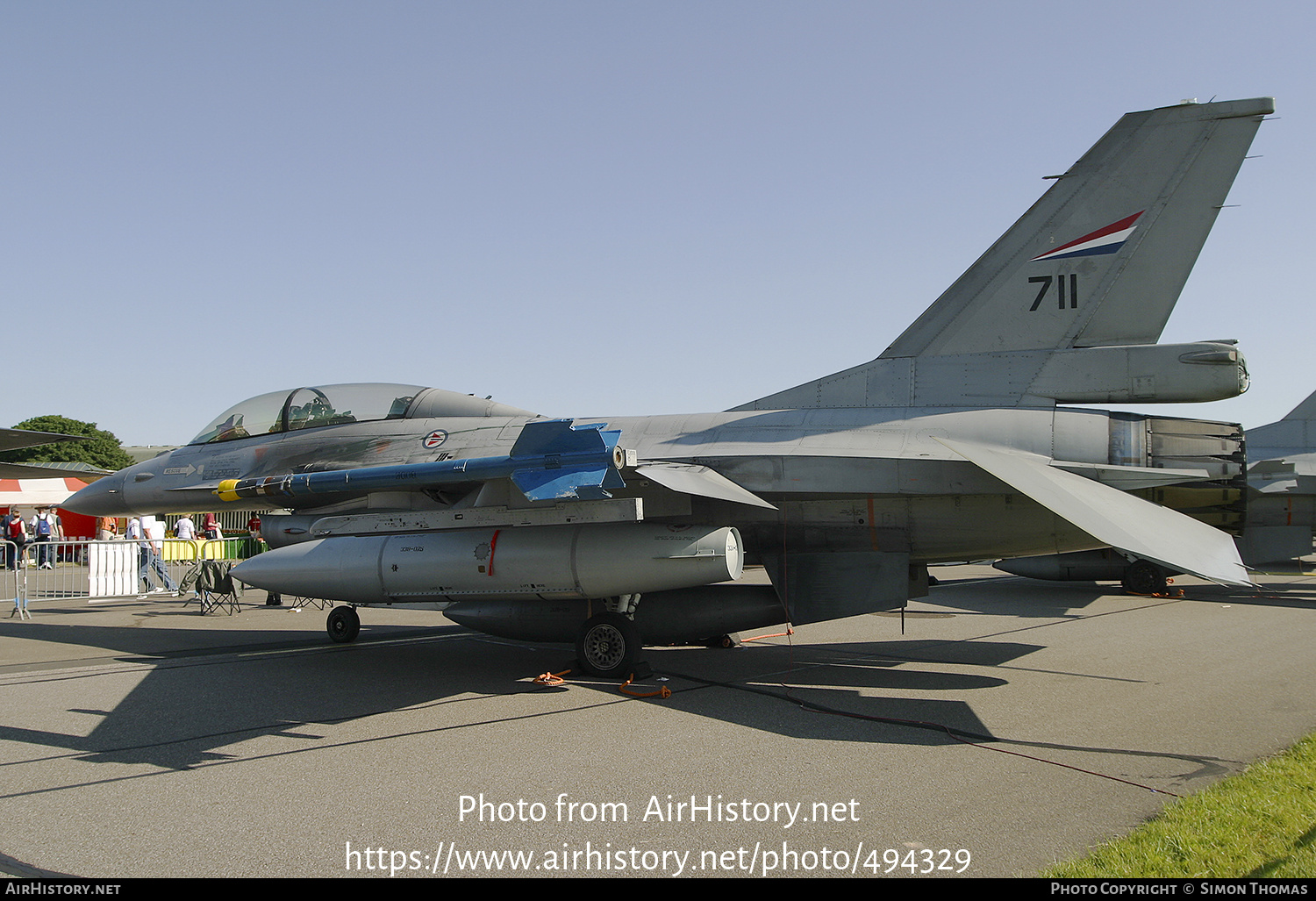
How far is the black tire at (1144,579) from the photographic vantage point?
47.6 feet

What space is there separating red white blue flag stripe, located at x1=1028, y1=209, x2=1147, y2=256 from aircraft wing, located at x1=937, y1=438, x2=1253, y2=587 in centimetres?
211

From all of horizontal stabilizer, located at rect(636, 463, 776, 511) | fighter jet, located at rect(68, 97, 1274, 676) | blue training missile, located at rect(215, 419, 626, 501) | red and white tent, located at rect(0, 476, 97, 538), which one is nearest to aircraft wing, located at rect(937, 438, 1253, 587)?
fighter jet, located at rect(68, 97, 1274, 676)

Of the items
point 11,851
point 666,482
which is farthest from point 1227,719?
point 11,851

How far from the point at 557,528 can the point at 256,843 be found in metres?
3.89

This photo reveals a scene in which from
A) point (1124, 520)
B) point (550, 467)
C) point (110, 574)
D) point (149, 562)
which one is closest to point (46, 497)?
point (149, 562)

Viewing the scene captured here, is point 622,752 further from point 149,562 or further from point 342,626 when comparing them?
point 149,562

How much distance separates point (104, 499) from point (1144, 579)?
1595 centimetres

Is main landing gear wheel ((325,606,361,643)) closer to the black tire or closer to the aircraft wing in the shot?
the aircraft wing

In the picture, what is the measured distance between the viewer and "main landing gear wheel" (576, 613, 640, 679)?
292 inches

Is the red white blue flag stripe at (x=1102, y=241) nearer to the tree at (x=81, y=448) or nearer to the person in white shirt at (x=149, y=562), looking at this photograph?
the person in white shirt at (x=149, y=562)

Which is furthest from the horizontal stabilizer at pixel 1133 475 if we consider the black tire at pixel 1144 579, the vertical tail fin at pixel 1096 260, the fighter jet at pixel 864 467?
the black tire at pixel 1144 579

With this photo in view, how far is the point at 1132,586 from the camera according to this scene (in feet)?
48.4

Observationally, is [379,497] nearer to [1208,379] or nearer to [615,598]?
[615,598]

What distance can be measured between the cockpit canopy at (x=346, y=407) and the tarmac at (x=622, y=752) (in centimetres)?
257
